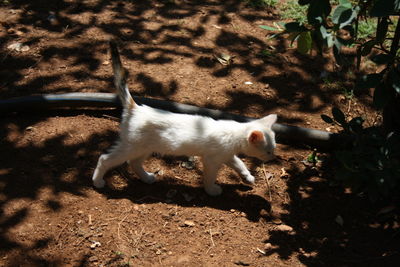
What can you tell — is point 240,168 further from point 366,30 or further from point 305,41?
point 366,30

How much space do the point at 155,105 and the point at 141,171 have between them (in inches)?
39.0

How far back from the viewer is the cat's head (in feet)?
13.9

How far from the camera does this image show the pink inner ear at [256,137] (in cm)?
419

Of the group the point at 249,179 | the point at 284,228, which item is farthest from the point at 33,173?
the point at 284,228

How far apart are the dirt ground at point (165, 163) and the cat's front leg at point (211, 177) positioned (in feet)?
0.29

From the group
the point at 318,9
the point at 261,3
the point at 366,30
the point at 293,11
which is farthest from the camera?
the point at 261,3

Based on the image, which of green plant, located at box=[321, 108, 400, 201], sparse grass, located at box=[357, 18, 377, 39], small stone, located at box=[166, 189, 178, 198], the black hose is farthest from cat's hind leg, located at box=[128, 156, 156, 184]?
sparse grass, located at box=[357, 18, 377, 39]

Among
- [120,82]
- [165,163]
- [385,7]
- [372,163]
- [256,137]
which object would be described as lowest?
[165,163]

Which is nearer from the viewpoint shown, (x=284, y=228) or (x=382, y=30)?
(x=382, y=30)

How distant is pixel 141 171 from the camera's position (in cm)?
454

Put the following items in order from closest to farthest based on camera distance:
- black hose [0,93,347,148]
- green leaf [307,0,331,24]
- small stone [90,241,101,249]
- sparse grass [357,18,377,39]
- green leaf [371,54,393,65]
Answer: green leaf [307,0,331,24] < green leaf [371,54,393,65] < small stone [90,241,101,249] < black hose [0,93,347,148] < sparse grass [357,18,377,39]

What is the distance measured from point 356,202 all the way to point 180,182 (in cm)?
183

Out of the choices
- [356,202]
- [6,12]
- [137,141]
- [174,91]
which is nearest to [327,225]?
[356,202]

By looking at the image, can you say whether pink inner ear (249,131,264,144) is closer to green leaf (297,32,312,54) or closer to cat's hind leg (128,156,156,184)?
green leaf (297,32,312,54)
